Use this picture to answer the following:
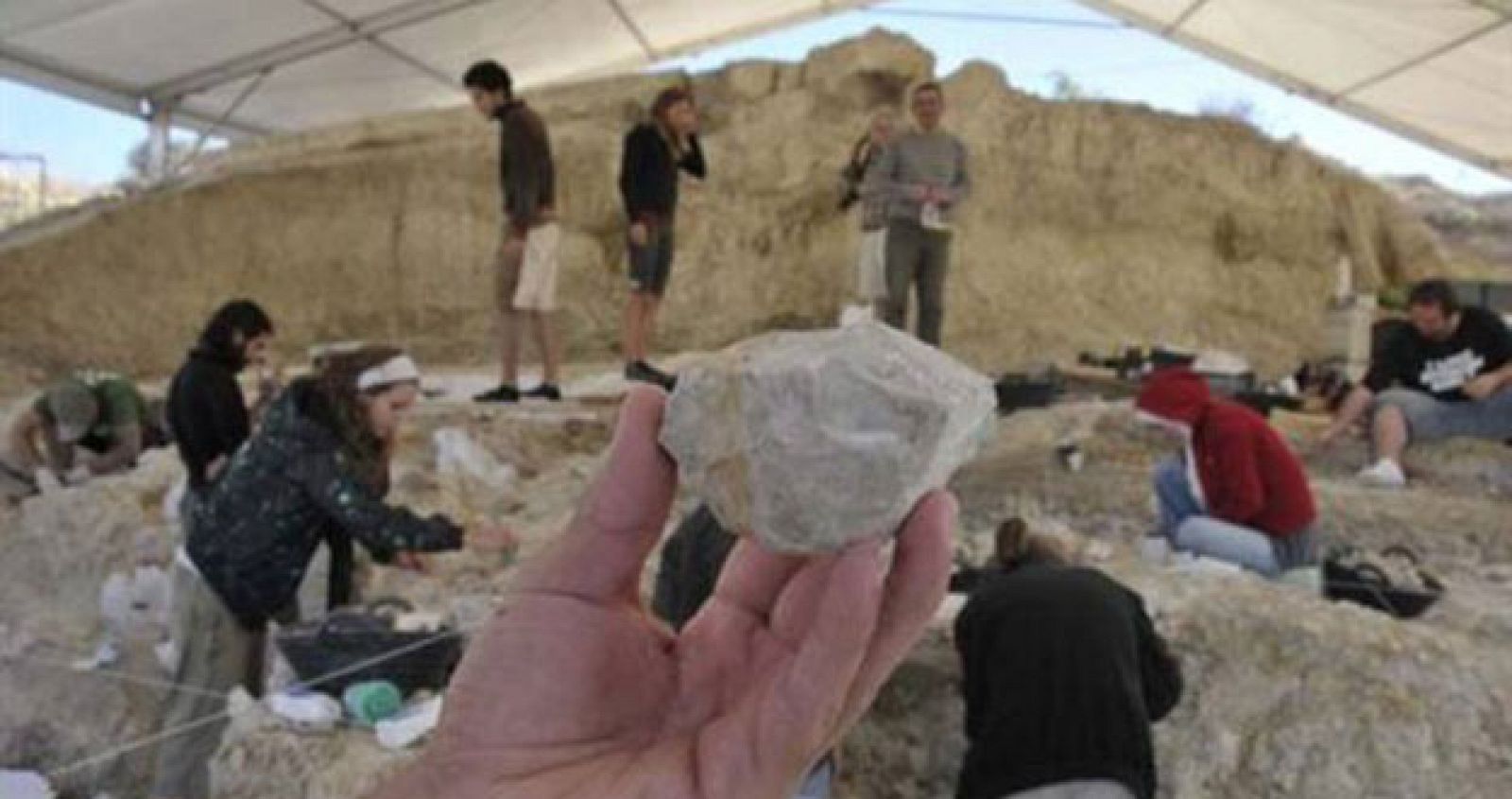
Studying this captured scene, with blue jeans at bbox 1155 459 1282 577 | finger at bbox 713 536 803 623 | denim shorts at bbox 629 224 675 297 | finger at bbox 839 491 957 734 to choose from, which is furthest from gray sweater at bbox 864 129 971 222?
finger at bbox 839 491 957 734

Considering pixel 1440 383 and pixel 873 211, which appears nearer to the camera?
→ pixel 1440 383

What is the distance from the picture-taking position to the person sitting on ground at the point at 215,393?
5395 mm

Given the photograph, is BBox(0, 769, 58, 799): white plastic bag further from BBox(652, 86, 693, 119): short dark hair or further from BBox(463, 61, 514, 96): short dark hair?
BBox(652, 86, 693, 119): short dark hair

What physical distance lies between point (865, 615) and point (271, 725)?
358 centimetres

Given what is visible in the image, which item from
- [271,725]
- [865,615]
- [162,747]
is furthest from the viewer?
Answer: [162,747]

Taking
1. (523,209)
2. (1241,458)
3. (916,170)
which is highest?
(916,170)

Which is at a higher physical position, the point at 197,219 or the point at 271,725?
the point at 197,219

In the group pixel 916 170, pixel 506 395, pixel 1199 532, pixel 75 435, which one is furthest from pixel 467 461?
pixel 1199 532

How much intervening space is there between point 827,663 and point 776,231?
1244 centimetres

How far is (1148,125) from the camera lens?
14148 millimetres

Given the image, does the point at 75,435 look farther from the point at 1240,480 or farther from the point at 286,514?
the point at 1240,480

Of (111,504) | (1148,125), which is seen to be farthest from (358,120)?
(1148,125)

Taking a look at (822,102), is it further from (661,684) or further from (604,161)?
(661,684)

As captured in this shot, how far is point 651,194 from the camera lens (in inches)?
296
